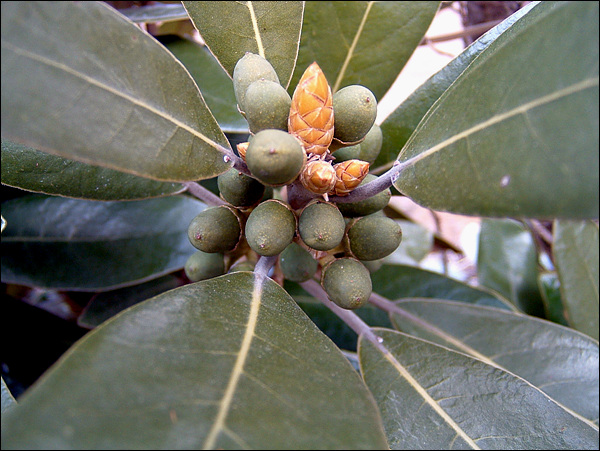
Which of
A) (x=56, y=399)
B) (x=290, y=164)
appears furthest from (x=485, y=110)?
(x=56, y=399)

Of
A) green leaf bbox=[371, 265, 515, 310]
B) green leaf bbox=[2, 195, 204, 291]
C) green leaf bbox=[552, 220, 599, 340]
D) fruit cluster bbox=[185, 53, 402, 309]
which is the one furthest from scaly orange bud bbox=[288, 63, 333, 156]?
green leaf bbox=[552, 220, 599, 340]

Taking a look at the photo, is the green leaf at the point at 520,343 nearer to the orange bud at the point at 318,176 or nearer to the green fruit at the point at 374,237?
the green fruit at the point at 374,237

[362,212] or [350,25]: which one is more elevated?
[350,25]

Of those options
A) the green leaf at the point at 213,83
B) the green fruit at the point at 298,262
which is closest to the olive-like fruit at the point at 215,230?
the green fruit at the point at 298,262

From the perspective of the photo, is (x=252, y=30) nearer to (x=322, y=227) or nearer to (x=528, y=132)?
(x=322, y=227)

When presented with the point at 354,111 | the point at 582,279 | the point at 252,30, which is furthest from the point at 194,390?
the point at 582,279

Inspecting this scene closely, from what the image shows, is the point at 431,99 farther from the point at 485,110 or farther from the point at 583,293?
the point at 583,293

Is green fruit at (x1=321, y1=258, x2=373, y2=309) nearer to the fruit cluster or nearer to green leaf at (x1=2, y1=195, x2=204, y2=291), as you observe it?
the fruit cluster
